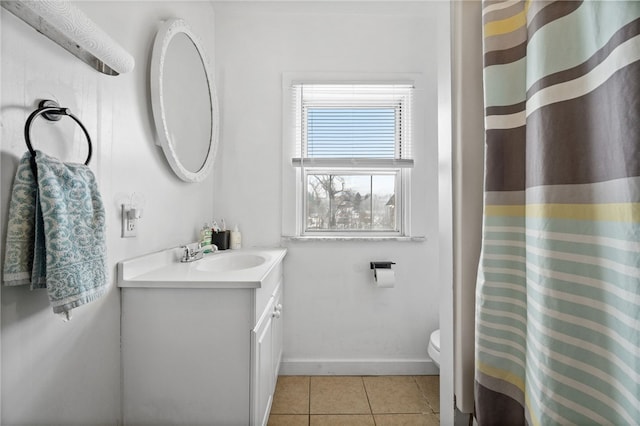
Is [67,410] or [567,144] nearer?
[567,144]

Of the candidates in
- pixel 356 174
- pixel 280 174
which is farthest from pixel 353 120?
pixel 280 174

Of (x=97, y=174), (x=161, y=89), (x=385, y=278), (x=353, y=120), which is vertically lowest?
(x=385, y=278)

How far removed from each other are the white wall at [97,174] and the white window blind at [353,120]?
36.3 inches

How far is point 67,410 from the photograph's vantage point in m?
0.82

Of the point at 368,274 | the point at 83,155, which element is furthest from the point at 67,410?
the point at 368,274

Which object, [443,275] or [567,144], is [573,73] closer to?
[567,144]

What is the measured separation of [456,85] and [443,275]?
366 mm

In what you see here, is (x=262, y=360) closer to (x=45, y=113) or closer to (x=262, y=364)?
A: (x=262, y=364)

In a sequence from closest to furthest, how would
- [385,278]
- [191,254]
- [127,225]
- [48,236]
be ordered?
[48,236], [127,225], [191,254], [385,278]

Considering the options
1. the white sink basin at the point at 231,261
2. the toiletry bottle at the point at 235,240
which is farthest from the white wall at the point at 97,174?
the toiletry bottle at the point at 235,240

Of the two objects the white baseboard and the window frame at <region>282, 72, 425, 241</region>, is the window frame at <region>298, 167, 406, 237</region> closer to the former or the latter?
the window frame at <region>282, 72, 425, 241</region>

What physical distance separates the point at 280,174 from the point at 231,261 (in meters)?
0.68

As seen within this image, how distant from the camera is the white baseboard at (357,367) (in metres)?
1.85

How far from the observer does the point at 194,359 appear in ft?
3.27
